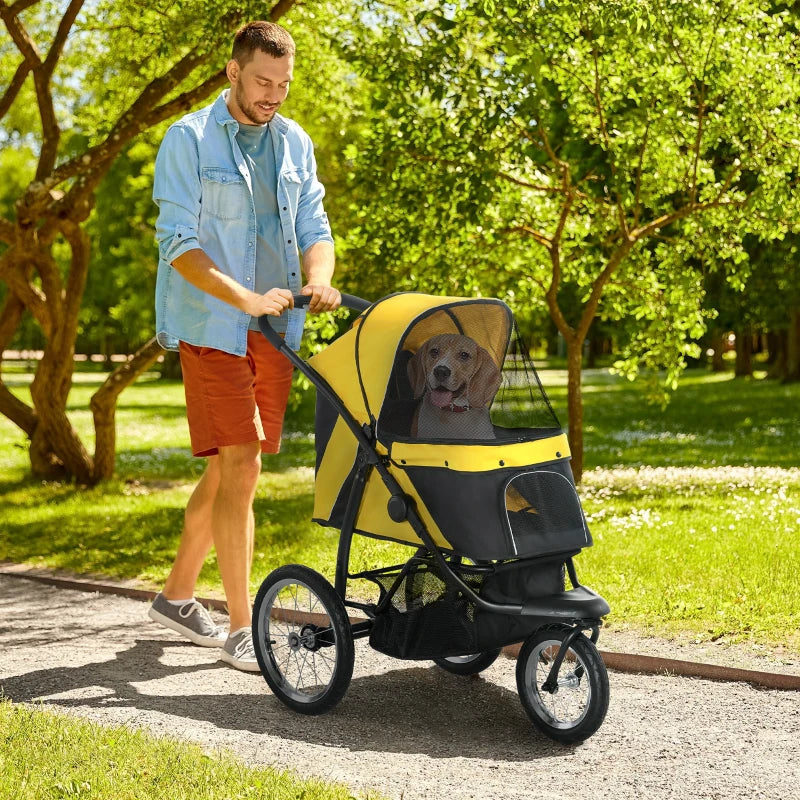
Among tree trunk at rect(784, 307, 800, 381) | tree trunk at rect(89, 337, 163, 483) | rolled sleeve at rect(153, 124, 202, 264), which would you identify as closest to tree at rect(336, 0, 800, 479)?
tree trunk at rect(89, 337, 163, 483)

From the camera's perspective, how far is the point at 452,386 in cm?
435

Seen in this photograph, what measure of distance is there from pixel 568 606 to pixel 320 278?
178cm

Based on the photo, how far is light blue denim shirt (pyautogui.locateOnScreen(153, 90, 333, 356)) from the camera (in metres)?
4.77

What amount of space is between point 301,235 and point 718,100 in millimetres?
6301

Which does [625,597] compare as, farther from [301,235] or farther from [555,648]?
[301,235]

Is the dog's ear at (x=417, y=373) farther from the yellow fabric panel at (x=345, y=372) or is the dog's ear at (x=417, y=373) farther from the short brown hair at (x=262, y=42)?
the short brown hair at (x=262, y=42)

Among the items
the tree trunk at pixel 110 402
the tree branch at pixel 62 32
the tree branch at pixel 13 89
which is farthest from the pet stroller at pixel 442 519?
the tree branch at pixel 13 89

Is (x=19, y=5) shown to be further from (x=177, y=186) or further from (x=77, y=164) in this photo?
(x=177, y=186)

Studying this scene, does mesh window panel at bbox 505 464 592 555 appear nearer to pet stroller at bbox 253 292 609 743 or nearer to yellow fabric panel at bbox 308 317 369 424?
pet stroller at bbox 253 292 609 743

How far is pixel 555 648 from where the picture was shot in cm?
416

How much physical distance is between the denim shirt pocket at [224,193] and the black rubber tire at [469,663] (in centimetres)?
205

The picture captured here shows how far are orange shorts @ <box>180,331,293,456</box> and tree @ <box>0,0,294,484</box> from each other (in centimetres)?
472

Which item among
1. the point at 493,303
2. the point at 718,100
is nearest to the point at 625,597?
the point at 493,303

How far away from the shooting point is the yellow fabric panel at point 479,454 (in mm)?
3994
